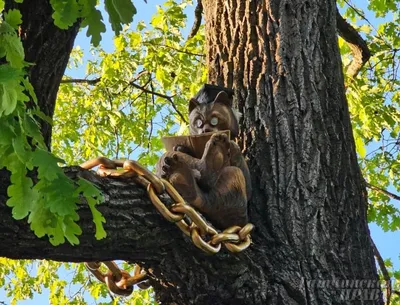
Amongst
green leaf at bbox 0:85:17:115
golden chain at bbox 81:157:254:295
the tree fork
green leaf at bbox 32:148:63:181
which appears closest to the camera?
green leaf at bbox 0:85:17:115

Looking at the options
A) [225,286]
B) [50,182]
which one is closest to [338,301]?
[225,286]

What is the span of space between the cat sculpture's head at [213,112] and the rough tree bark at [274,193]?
0.62 ft

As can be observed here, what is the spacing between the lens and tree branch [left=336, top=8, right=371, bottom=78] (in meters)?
4.14

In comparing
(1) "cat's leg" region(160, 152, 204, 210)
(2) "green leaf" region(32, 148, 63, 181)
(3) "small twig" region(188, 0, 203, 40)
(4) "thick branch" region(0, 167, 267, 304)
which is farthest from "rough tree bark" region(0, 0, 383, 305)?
(3) "small twig" region(188, 0, 203, 40)

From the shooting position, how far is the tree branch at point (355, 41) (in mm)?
4145

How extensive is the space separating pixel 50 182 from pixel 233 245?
2.63ft

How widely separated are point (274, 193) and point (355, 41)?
2015 mm

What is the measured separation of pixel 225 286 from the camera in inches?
91.9

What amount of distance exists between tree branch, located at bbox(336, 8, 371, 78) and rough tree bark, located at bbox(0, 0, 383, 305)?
2.91 feet

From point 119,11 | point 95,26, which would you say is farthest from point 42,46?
point 119,11

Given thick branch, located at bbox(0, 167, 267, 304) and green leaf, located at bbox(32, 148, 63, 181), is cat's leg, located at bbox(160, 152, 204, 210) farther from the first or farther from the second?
green leaf, located at bbox(32, 148, 63, 181)

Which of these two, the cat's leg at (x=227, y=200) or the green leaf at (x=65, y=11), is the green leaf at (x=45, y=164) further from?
the cat's leg at (x=227, y=200)

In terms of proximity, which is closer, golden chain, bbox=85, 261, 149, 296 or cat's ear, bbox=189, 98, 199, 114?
golden chain, bbox=85, 261, 149, 296

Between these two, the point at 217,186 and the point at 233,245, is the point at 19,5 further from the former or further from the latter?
the point at 233,245
